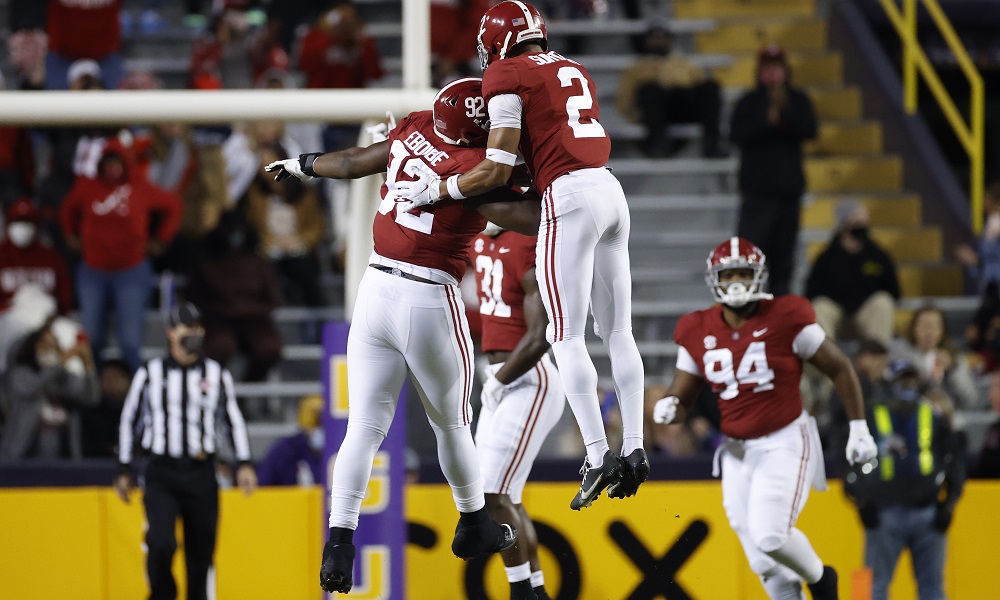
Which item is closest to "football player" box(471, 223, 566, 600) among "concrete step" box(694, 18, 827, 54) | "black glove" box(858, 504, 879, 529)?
"black glove" box(858, 504, 879, 529)

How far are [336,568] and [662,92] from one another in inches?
266

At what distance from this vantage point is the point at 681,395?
8.22 m

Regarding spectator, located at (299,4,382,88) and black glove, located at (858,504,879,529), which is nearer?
black glove, located at (858,504,879,529)

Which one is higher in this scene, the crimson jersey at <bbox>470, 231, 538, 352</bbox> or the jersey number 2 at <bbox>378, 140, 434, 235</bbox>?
the jersey number 2 at <bbox>378, 140, 434, 235</bbox>

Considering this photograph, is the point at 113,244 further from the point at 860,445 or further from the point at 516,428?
the point at 860,445

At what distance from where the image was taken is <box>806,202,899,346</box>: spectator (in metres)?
11.3

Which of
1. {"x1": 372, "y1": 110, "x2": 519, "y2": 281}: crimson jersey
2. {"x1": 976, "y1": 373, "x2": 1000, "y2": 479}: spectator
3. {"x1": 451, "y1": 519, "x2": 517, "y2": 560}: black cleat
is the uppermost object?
{"x1": 372, "y1": 110, "x2": 519, "y2": 281}: crimson jersey

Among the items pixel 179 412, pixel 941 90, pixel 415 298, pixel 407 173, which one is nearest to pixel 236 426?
pixel 179 412

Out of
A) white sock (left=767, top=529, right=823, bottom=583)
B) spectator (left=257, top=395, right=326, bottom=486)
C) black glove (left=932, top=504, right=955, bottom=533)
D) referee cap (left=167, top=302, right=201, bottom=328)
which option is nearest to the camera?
white sock (left=767, top=529, right=823, bottom=583)

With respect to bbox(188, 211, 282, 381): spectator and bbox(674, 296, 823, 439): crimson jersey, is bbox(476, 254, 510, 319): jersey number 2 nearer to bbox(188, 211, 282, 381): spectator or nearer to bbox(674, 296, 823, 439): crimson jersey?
bbox(674, 296, 823, 439): crimson jersey

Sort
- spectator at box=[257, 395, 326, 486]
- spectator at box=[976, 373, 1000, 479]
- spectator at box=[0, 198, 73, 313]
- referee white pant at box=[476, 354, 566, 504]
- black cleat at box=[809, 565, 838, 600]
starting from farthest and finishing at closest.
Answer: spectator at box=[0, 198, 73, 313] → spectator at box=[257, 395, 326, 486] → spectator at box=[976, 373, 1000, 479] → black cleat at box=[809, 565, 838, 600] → referee white pant at box=[476, 354, 566, 504]

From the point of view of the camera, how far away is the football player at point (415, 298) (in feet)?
21.0

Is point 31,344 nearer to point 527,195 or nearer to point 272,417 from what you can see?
point 272,417

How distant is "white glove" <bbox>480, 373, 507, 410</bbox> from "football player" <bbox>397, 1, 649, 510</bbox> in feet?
3.56
